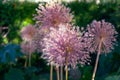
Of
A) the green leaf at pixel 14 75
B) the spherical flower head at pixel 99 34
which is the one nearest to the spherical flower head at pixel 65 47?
the spherical flower head at pixel 99 34

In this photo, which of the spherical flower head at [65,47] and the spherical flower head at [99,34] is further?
the spherical flower head at [99,34]

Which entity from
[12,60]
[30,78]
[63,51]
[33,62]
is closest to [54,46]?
[63,51]

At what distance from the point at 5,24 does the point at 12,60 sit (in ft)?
13.8

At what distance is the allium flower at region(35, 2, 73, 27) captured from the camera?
1.78m

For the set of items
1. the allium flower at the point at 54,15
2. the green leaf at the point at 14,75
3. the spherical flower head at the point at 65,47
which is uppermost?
the allium flower at the point at 54,15

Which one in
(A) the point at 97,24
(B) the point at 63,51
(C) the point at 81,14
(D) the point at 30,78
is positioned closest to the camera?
(B) the point at 63,51

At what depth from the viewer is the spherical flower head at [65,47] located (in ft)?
5.17

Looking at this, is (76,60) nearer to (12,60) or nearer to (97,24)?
(97,24)

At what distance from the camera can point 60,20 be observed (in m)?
1.78

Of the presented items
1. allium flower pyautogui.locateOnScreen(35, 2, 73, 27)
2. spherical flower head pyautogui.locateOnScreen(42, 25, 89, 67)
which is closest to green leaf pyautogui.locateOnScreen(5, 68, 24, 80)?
allium flower pyautogui.locateOnScreen(35, 2, 73, 27)

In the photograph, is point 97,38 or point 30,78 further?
point 30,78

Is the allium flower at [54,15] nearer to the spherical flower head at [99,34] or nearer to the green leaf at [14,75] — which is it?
the spherical flower head at [99,34]

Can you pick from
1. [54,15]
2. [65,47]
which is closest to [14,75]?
[54,15]

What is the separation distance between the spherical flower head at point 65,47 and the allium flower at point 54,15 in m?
0.17
